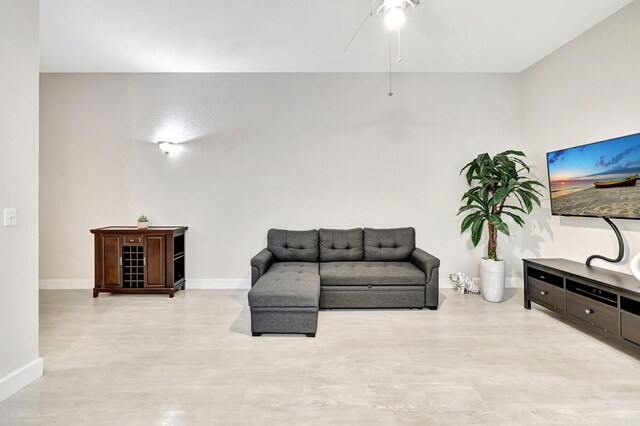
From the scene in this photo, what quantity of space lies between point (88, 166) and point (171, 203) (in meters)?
1.28

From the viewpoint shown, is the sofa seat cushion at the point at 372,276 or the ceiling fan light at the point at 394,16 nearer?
the ceiling fan light at the point at 394,16

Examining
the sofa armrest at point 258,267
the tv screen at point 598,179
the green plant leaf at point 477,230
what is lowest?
the sofa armrest at point 258,267

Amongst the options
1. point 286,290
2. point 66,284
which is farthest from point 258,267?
point 66,284

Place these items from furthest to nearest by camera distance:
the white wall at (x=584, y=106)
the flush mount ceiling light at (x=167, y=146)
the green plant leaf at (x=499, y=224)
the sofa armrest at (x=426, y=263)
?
the flush mount ceiling light at (x=167, y=146) < the green plant leaf at (x=499, y=224) < the sofa armrest at (x=426, y=263) < the white wall at (x=584, y=106)

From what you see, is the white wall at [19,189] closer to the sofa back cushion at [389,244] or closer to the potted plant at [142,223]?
the potted plant at [142,223]

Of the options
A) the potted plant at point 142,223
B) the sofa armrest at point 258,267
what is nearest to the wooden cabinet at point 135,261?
the potted plant at point 142,223

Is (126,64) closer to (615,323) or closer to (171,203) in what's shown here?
(171,203)

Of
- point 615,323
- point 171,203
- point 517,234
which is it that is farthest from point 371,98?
point 615,323

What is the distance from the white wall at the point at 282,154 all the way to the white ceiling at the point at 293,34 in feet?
0.96

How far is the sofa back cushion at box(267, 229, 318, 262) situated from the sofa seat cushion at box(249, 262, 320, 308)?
25.5 inches

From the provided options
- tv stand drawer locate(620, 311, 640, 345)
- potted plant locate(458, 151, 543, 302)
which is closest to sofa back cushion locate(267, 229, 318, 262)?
potted plant locate(458, 151, 543, 302)

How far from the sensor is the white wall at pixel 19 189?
6.52 ft

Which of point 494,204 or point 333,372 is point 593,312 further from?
point 333,372

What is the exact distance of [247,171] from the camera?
4.61 meters
